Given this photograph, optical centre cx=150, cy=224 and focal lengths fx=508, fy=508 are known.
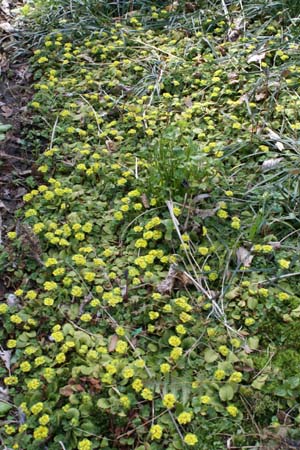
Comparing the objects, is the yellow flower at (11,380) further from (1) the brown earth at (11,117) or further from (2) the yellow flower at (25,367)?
(1) the brown earth at (11,117)

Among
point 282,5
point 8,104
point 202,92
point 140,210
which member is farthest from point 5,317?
point 282,5

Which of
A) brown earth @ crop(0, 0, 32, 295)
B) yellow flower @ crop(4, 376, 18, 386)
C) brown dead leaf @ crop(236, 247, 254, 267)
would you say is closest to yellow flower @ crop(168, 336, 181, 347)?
brown dead leaf @ crop(236, 247, 254, 267)

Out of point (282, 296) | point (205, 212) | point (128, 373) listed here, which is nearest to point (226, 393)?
point (128, 373)

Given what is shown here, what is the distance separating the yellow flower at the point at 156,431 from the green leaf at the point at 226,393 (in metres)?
0.30

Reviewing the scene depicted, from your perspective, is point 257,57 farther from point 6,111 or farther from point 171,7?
point 6,111

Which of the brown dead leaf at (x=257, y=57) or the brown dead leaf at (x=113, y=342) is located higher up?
the brown dead leaf at (x=113, y=342)

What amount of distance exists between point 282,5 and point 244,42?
56 cm

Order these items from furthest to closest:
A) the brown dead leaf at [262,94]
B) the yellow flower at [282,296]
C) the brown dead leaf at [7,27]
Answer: the brown dead leaf at [7,27], the brown dead leaf at [262,94], the yellow flower at [282,296]

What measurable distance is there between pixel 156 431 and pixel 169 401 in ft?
0.41

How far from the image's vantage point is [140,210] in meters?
2.87

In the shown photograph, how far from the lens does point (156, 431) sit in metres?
2.00

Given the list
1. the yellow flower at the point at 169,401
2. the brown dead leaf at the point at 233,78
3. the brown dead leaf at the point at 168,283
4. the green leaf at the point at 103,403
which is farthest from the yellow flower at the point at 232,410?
the brown dead leaf at the point at 233,78

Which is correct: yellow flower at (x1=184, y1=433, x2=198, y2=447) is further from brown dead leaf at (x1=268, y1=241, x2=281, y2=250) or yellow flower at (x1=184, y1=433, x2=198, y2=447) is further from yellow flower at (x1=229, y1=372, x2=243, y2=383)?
brown dead leaf at (x1=268, y1=241, x2=281, y2=250)

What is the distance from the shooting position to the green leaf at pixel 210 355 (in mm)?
2248
